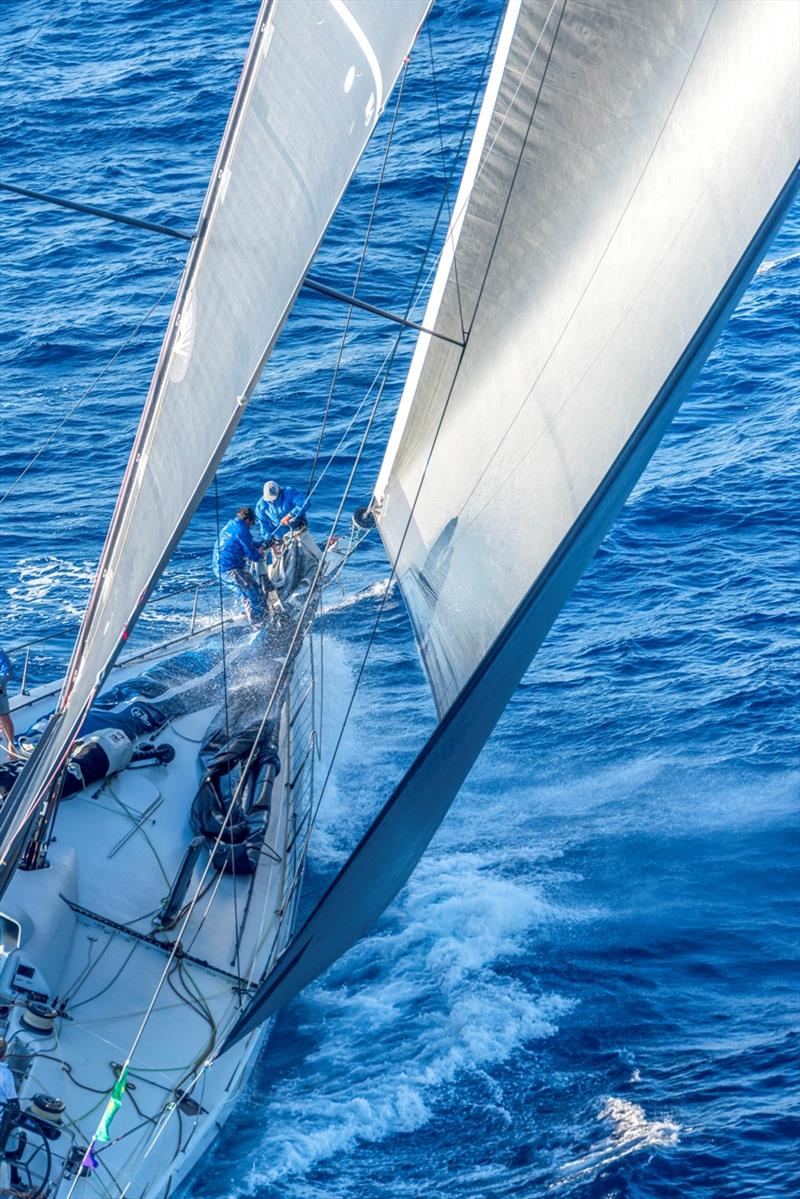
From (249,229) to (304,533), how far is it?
978 centimetres

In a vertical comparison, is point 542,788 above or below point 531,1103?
above

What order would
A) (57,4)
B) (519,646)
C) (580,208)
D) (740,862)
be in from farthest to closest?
1. (57,4)
2. (740,862)
3. (580,208)
4. (519,646)

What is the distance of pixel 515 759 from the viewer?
67.9ft

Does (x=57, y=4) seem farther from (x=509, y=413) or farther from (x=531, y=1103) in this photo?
(x=531, y=1103)

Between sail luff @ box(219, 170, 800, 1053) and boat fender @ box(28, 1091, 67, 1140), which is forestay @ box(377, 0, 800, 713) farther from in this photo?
boat fender @ box(28, 1091, 67, 1140)

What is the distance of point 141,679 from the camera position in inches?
765

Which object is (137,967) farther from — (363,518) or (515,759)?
(515,759)

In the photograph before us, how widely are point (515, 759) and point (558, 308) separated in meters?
8.27

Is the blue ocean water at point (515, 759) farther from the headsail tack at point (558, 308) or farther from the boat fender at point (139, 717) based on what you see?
the headsail tack at point (558, 308)

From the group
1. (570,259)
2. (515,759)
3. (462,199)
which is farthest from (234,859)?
(462,199)

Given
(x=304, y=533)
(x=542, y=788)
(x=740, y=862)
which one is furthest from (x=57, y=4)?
(x=740, y=862)

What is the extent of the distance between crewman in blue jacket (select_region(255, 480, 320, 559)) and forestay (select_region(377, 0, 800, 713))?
4325 mm

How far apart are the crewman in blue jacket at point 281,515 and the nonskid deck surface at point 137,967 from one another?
10.0 ft

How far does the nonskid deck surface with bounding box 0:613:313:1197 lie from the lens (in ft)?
45.1
